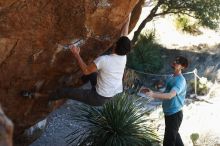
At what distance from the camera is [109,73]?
816 centimetres

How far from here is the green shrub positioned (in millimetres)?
20703

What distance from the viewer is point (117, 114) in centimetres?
A: 1023

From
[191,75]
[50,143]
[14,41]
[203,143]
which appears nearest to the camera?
[14,41]

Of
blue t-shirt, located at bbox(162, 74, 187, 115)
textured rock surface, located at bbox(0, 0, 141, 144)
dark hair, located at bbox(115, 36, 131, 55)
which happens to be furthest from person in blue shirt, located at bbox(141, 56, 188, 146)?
textured rock surface, located at bbox(0, 0, 141, 144)

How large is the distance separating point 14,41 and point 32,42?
311 millimetres

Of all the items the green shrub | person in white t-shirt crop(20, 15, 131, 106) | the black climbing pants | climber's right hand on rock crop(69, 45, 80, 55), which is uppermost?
climber's right hand on rock crop(69, 45, 80, 55)

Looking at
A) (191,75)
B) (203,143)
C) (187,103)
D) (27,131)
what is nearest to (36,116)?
(27,131)

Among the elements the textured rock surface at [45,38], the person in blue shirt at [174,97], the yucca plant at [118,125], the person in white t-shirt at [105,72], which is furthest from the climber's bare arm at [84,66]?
the yucca plant at [118,125]

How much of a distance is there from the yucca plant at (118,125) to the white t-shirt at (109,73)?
1842mm

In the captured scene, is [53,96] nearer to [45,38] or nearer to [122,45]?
[45,38]

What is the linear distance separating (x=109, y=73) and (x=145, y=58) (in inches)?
509

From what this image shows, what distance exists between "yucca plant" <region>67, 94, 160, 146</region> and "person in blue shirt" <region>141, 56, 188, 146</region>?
936 millimetres

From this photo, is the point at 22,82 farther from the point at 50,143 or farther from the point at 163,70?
the point at 163,70

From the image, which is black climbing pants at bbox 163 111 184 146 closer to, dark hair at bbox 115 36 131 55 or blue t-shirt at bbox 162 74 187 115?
blue t-shirt at bbox 162 74 187 115
